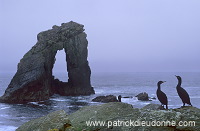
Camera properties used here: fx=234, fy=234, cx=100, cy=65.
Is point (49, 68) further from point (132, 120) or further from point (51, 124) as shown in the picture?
point (132, 120)

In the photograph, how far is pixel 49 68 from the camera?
68750 mm

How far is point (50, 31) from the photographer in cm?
7375

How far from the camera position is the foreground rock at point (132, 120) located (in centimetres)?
582

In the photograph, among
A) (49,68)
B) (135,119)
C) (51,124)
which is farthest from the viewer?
(49,68)

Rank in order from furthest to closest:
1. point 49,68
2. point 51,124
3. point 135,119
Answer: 1. point 49,68
2. point 51,124
3. point 135,119

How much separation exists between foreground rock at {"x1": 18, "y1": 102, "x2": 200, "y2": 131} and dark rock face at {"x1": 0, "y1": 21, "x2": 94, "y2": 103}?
51.9 metres

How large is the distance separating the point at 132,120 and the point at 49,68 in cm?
6446

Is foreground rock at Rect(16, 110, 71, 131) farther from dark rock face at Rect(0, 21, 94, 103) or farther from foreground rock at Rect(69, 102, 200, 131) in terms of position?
dark rock face at Rect(0, 21, 94, 103)

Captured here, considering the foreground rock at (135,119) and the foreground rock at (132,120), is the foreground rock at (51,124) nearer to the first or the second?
the foreground rock at (132,120)

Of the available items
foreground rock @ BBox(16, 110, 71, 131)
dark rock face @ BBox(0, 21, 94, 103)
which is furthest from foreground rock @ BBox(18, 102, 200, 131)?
dark rock face @ BBox(0, 21, 94, 103)

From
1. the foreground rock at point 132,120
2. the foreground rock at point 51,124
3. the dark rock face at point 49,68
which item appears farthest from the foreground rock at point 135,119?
the dark rock face at point 49,68

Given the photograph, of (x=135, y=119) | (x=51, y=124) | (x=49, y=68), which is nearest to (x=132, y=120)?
(x=135, y=119)

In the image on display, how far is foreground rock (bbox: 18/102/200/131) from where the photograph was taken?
5.82m

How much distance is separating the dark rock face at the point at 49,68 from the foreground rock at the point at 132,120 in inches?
2043
